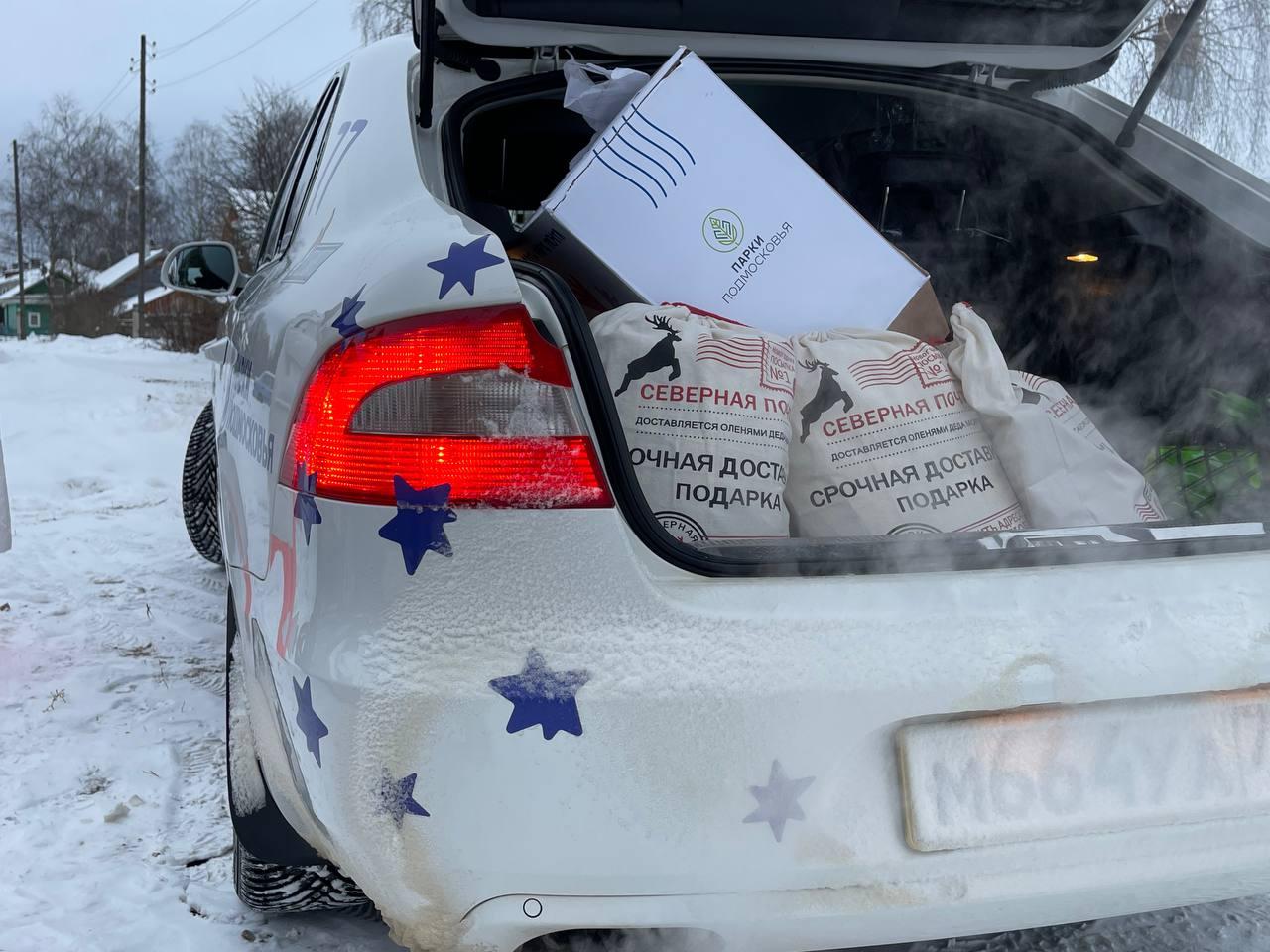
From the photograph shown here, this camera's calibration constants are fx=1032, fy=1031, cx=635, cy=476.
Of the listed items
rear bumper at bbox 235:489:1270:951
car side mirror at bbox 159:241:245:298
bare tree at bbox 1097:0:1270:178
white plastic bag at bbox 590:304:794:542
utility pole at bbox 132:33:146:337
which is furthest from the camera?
utility pole at bbox 132:33:146:337

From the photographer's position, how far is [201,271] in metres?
2.90

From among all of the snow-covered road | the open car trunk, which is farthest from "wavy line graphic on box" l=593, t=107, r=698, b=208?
the snow-covered road

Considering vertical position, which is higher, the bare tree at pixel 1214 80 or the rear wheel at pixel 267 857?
the bare tree at pixel 1214 80

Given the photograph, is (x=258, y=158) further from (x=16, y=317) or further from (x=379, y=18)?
(x=16, y=317)

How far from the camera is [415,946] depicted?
1137 mm

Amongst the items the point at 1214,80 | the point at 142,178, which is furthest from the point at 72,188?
the point at 1214,80

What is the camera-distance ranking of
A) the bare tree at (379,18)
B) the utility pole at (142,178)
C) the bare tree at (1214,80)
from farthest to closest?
the utility pole at (142,178) → the bare tree at (379,18) → the bare tree at (1214,80)

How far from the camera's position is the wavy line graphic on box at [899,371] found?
58.8 inches

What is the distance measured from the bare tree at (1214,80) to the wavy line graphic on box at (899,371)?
324 cm

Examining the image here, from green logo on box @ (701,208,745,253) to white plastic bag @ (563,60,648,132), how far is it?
290 millimetres

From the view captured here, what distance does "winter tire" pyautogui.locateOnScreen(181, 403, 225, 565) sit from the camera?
3.47 meters

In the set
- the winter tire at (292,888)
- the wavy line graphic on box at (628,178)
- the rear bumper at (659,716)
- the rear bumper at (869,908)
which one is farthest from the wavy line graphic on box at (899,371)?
the winter tire at (292,888)

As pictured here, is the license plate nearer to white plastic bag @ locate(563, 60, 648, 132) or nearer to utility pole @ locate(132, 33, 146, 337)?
white plastic bag @ locate(563, 60, 648, 132)

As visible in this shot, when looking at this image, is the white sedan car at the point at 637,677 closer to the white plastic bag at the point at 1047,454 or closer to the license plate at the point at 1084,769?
the license plate at the point at 1084,769
